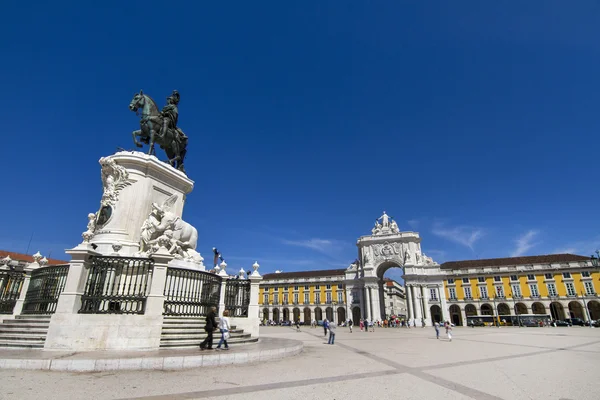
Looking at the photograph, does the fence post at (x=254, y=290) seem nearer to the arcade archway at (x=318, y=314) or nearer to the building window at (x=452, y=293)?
the building window at (x=452, y=293)

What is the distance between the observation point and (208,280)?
30.9 feet

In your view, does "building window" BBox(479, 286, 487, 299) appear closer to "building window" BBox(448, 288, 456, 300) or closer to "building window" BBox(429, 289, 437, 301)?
"building window" BBox(448, 288, 456, 300)

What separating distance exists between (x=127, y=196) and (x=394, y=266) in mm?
60625

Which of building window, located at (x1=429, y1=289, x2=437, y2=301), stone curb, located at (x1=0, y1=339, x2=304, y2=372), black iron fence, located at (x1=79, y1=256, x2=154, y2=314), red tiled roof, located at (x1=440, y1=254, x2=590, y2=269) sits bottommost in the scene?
stone curb, located at (x1=0, y1=339, x2=304, y2=372)

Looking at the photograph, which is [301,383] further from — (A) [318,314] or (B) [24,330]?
(A) [318,314]

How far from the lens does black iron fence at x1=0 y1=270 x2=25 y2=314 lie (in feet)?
31.3

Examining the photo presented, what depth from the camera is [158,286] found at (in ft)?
24.3

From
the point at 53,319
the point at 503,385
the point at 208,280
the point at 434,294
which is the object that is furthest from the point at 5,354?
the point at 434,294

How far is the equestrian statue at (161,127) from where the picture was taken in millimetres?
11584

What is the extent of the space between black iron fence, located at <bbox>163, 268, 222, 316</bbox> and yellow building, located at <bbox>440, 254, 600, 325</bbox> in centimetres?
5786

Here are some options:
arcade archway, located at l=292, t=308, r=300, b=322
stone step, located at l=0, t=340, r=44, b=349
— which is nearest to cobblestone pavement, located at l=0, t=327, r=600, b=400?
stone step, located at l=0, t=340, r=44, b=349

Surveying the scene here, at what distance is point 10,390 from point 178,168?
9.44 meters

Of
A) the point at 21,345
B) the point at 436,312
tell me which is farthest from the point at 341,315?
the point at 21,345

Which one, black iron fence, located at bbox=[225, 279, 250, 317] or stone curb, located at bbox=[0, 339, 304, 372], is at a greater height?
black iron fence, located at bbox=[225, 279, 250, 317]
